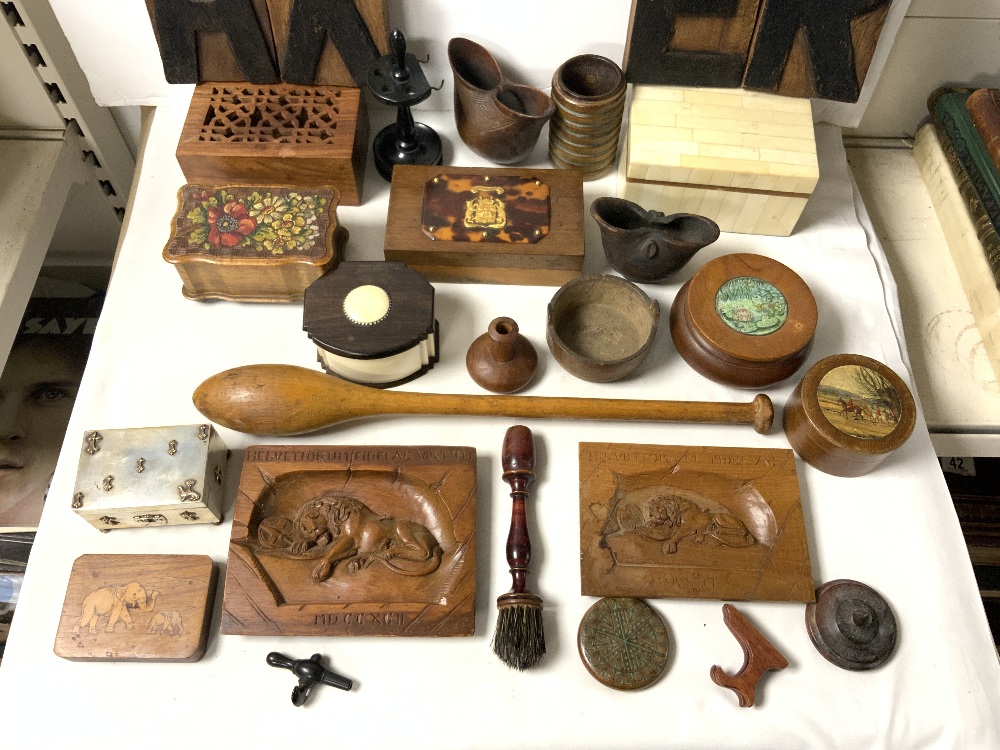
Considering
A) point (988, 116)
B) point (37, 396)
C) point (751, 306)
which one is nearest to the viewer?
point (751, 306)

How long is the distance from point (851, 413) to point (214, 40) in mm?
1331

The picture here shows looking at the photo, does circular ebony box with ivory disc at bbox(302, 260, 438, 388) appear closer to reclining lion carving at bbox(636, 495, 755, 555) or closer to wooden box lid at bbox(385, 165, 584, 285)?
wooden box lid at bbox(385, 165, 584, 285)

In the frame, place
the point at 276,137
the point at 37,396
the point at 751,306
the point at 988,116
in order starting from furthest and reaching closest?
the point at 37,396
the point at 988,116
the point at 276,137
the point at 751,306

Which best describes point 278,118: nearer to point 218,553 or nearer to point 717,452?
point 218,553

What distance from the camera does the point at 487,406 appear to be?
126 cm

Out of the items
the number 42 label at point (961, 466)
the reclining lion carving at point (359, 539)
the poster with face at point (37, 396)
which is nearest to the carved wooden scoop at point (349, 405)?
the reclining lion carving at point (359, 539)

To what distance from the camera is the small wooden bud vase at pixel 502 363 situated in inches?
49.6

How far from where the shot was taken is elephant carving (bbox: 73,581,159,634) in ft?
3.57

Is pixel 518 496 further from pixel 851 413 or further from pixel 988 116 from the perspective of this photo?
pixel 988 116

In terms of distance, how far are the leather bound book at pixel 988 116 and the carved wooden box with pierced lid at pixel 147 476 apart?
1590 millimetres

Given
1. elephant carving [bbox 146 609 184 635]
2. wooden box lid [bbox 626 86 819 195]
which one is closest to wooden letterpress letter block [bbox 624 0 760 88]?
wooden box lid [bbox 626 86 819 195]

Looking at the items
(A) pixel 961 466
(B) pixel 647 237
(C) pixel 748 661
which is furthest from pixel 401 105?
(A) pixel 961 466

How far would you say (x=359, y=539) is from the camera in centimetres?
117

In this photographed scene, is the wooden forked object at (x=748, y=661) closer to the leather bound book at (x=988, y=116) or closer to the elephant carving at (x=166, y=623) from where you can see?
the elephant carving at (x=166, y=623)
